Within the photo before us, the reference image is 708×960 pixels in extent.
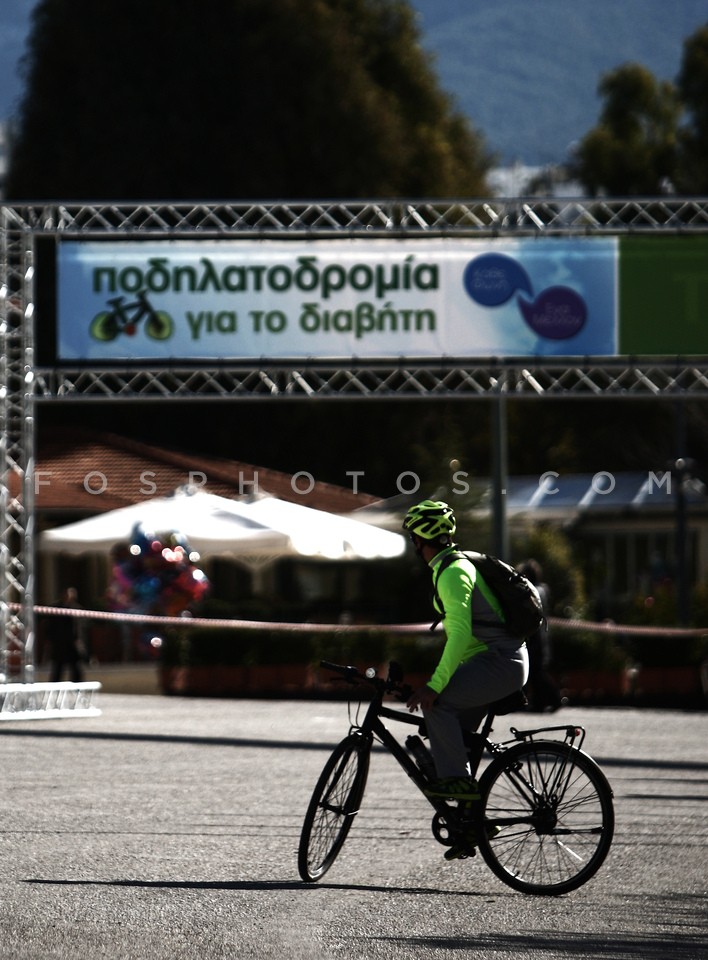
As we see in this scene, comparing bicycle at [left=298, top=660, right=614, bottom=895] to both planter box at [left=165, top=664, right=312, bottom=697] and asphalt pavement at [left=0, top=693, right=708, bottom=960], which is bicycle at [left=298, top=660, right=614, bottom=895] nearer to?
asphalt pavement at [left=0, top=693, right=708, bottom=960]

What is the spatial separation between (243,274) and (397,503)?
15809 mm

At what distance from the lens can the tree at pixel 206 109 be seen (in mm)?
45406

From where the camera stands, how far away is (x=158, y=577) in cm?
2888

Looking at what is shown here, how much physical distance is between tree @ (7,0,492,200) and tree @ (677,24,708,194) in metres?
8.44

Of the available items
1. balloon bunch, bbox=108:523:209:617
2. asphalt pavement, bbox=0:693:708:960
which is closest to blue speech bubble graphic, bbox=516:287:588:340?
asphalt pavement, bbox=0:693:708:960

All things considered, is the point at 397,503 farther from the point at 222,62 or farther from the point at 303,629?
the point at 222,62

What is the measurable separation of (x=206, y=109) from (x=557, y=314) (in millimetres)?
25720

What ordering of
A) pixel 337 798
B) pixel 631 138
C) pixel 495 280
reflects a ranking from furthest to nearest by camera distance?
pixel 631 138
pixel 495 280
pixel 337 798

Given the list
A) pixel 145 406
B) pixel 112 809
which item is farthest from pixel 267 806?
pixel 145 406

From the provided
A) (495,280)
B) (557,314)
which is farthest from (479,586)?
(495,280)

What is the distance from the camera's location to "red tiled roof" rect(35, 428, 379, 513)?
38.9m

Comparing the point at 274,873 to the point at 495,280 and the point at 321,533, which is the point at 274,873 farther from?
the point at 321,533

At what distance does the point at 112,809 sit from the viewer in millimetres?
11680

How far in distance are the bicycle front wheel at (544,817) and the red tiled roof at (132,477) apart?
91.2 feet
